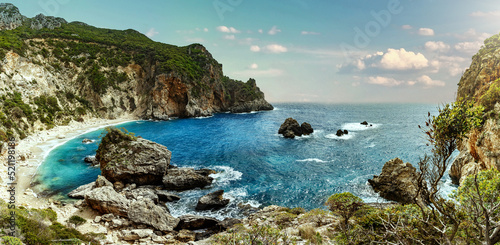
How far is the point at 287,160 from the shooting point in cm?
3556

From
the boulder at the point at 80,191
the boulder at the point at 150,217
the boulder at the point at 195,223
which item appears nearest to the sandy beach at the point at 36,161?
the boulder at the point at 80,191

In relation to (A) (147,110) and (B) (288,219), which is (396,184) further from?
(A) (147,110)

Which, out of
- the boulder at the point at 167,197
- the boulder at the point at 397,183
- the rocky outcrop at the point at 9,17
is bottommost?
the boulder at the point at 167,197

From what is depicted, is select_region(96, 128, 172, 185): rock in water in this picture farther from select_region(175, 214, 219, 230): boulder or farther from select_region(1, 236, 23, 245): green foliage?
select_region(1, 236, 23, 245): green foliage

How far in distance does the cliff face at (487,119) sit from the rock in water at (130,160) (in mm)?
29868

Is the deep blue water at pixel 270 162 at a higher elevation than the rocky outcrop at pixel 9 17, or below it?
below

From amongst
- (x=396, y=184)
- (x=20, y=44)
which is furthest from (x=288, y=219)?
(x=20, y=44)

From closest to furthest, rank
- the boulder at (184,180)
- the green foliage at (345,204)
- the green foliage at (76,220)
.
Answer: the green foliage at (345,204)
the green foliage at (76,220)
the boulder at (184,180)

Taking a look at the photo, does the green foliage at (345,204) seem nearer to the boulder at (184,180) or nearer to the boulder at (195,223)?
the boulder at (195,223)

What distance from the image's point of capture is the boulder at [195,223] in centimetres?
1778

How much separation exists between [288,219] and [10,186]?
91.9 ft

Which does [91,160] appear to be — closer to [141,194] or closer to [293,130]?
[141,194]

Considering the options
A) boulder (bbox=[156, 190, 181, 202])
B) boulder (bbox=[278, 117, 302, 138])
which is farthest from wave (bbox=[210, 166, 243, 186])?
boulder (bbox=[278, 117, 302, 138])

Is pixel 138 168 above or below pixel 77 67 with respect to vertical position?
below
